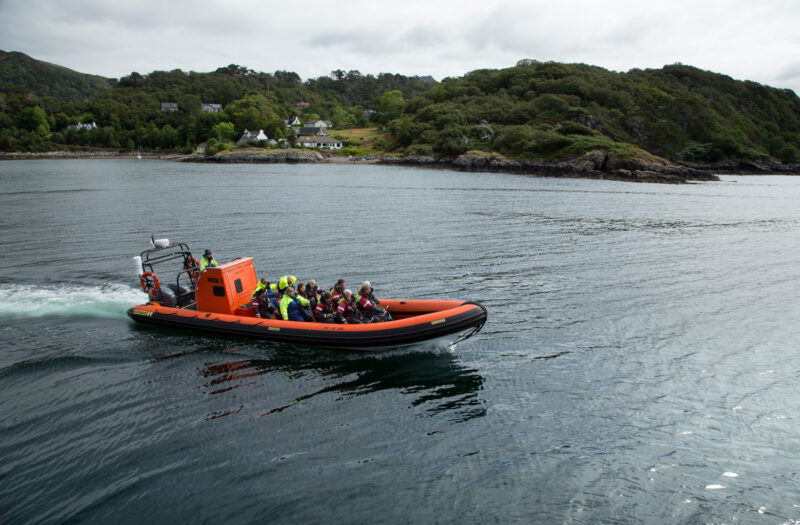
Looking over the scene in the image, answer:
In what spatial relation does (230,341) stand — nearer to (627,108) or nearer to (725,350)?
(725,350)

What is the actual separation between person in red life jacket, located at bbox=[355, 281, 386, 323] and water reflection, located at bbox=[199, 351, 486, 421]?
0.96m

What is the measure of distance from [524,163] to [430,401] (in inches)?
2920

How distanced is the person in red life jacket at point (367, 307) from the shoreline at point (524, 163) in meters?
60.1

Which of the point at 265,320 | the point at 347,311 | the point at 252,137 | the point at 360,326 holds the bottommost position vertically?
the point at 265,320

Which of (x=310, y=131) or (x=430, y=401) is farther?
(x=310, y=131)

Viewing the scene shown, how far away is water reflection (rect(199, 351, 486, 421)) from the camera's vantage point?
31.3 feet

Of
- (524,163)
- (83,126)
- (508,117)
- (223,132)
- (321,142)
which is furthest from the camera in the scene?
(83,126)

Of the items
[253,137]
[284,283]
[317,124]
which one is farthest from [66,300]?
[317,124]

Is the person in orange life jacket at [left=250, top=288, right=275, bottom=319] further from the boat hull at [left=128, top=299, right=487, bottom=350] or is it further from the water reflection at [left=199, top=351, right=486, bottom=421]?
the water reflection at [left=199, top=351, right=486, bottom=421]

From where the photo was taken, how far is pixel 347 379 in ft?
34.4

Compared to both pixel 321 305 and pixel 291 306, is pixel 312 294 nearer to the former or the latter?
pixel 321 305

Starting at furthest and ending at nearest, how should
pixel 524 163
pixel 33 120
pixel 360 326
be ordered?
pixel 33 120 < pixel 524 163 < pixel 360 326

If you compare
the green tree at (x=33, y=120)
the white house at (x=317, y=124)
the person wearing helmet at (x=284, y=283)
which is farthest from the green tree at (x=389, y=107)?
the person wearing helmet at (x=284, y=283)

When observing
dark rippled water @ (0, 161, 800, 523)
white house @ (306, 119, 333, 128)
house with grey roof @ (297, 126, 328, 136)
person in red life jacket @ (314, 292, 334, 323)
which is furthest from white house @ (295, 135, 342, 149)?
person in red life jacket @ (314, 292, 334, 323)
